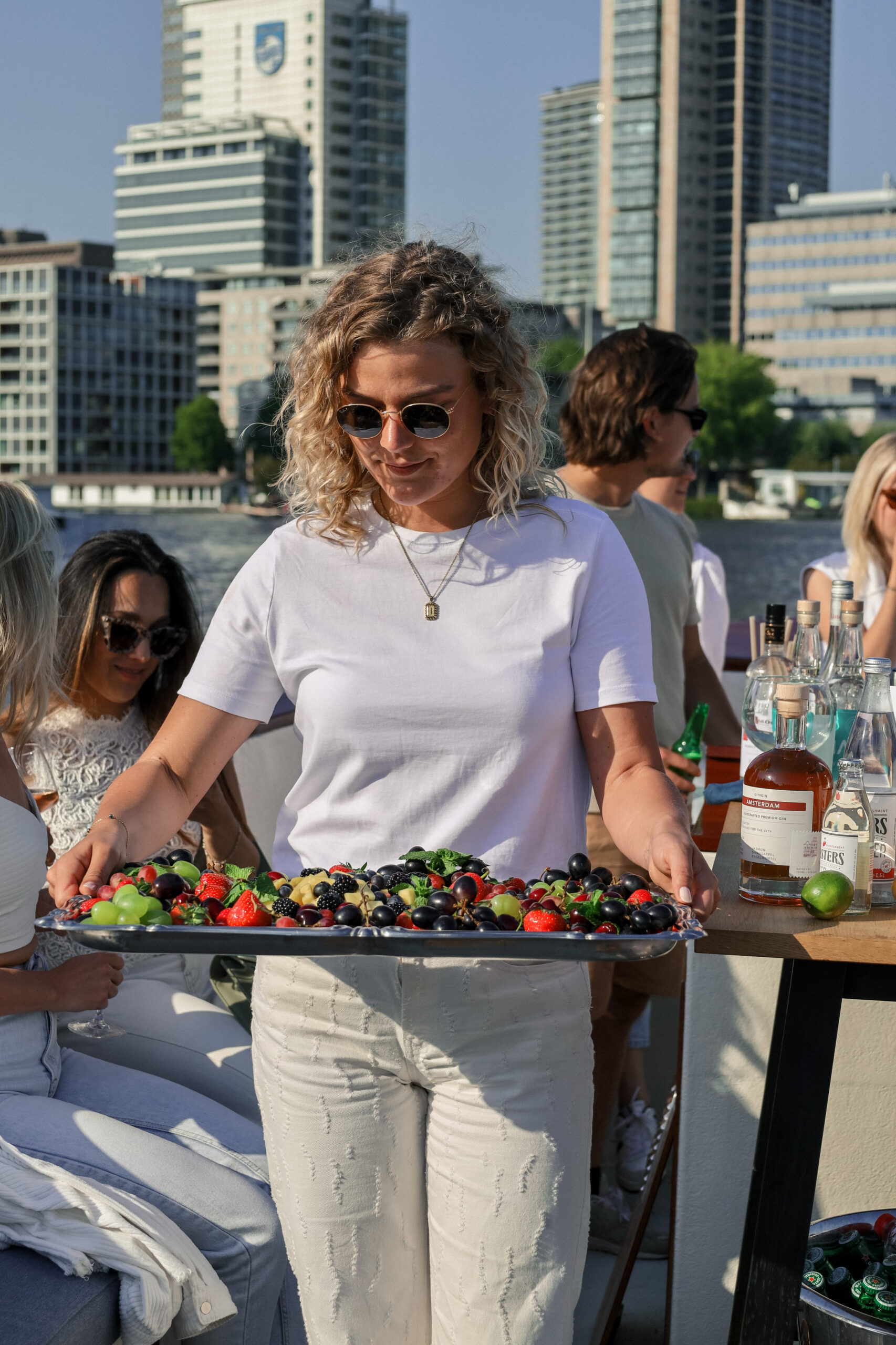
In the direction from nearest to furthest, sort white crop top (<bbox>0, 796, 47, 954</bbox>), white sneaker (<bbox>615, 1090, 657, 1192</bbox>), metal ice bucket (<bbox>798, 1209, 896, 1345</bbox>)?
metal ice bucket (<bbox>798, 1209, 896, 1345</bbox>)
white crop top (<bbox>0, 796, 47, 954</bbox>)
white sneaker (<bbox>615, 1090, 657, 1192</bbox>)

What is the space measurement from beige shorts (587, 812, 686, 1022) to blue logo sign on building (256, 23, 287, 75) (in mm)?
125541

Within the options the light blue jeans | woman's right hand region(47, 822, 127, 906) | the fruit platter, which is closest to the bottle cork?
the fruit platter

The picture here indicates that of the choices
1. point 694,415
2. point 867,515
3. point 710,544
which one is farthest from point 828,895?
point 710,544

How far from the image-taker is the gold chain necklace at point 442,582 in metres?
1.58

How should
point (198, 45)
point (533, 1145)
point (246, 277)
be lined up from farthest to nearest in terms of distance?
point (198, 45), point (246, 277), point (533, 1145)

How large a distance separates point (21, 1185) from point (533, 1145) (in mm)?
746

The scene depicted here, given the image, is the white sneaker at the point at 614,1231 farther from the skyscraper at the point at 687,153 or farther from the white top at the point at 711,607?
the skyscraper at the point at 687,153

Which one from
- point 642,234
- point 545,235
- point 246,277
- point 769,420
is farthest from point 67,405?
point 545,235

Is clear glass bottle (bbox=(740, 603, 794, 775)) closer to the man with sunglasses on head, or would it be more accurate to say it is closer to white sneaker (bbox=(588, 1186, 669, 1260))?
the man with sunglasses on head

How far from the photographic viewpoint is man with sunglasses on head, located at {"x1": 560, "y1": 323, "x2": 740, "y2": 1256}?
2.99 meters

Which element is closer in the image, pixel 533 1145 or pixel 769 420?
pixel 533 1145

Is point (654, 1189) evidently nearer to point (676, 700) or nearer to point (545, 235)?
point (676, 700)

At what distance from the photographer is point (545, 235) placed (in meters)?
138

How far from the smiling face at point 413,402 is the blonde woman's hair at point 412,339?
0.02 metres
